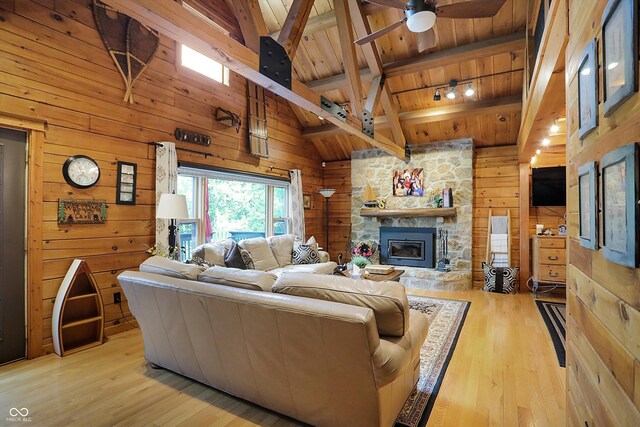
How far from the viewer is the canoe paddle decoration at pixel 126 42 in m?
3.39

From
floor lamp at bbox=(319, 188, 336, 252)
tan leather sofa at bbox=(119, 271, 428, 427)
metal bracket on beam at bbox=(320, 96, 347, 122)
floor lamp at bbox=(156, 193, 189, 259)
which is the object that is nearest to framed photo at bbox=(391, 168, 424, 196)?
floor lamp at bbox=(319, 188, 336, 252)

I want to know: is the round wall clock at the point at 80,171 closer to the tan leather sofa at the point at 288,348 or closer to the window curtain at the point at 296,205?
the tan leather sofa at the point at 288,348

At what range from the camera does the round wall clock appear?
3105mm

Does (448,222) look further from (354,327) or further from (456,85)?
(354,327)

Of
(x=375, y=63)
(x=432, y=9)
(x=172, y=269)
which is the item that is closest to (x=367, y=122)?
(x=375, y=63)

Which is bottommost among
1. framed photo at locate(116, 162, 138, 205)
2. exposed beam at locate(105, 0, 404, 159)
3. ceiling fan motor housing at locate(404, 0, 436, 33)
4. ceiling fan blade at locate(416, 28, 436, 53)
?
framed photo at locate(116, 162, 138, 205)

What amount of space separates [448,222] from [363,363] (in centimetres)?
517

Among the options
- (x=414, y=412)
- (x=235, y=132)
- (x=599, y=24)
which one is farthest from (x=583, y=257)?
(x=235, y=132)

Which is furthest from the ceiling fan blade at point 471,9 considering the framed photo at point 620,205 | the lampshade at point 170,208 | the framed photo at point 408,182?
the framed photo at point 408,182

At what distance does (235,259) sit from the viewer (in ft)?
13.3

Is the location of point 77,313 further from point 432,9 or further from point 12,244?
point 432,9

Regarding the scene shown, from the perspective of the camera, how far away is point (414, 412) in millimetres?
2086

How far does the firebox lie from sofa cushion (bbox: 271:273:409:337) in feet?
15.6

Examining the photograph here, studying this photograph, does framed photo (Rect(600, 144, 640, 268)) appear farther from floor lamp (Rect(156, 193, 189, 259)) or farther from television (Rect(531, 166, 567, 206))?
television (Rect(531, 166, 567, 206))
